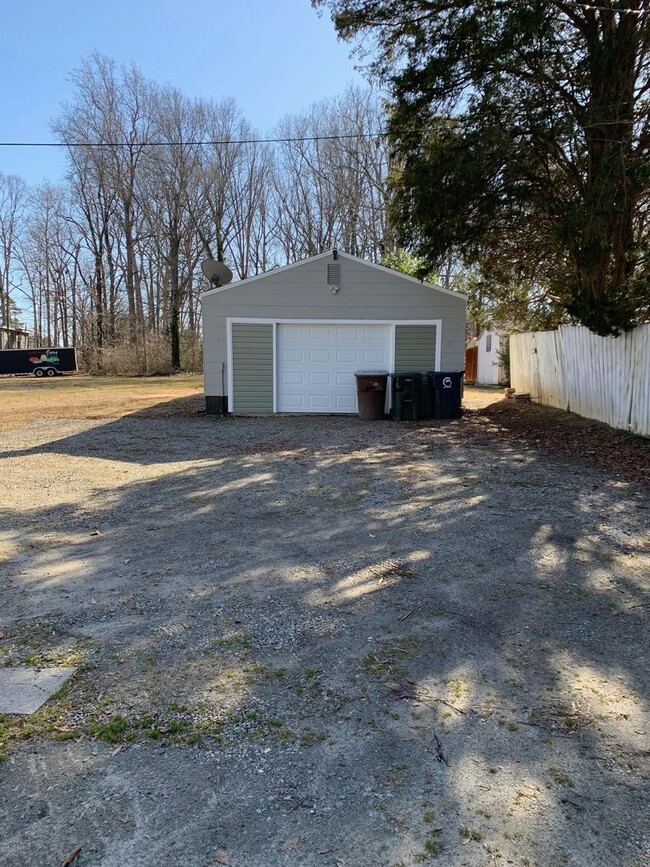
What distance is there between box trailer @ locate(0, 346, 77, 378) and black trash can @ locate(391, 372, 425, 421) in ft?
87.5

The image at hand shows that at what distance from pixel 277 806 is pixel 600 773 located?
3.70 feet

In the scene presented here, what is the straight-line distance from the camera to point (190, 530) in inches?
182

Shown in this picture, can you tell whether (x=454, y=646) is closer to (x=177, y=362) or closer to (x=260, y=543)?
(x=260, y=543)

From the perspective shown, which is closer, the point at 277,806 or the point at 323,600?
the point at 277,806

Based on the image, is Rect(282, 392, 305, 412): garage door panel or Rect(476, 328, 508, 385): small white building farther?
Rect(476, 328, 508, 385): small white building

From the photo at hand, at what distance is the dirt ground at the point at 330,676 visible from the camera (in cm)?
168

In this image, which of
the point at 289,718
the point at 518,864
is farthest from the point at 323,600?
the point at 518,864

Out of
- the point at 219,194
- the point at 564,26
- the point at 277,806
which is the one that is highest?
the point at 219,194

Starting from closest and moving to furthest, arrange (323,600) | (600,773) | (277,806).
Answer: (277,806)
(600,773)
(323,600)

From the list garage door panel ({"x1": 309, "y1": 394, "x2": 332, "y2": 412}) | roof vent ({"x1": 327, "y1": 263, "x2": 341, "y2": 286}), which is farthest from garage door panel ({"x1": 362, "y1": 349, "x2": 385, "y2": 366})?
roof vent ({"x1": 327, "y1": 263, "x2": 341, "y2": 286})

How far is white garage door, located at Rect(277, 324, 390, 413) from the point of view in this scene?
1200cm

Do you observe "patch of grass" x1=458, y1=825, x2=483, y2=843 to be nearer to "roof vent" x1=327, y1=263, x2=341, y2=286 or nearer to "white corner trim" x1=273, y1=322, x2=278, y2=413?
"white corner trim" x1=273, y1=322, x2=278, y2=413

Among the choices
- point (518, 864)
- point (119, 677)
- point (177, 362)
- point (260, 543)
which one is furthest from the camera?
point (177, 362)

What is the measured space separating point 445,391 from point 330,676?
9747mm
